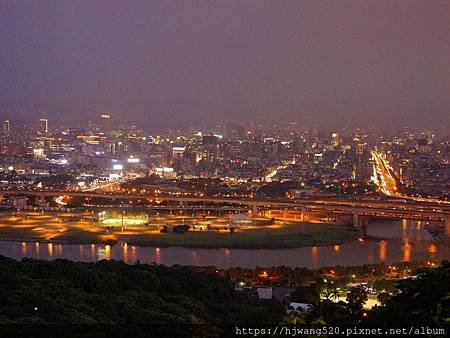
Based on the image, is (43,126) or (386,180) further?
(43,126)

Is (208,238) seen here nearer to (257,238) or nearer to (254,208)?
(257,238)

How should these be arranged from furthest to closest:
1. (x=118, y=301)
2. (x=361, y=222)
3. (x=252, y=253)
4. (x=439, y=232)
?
1. (x=361, y=222)
2. (x=439, y=232)
3. (x=252, y=253)
4. (x=118, y=301)

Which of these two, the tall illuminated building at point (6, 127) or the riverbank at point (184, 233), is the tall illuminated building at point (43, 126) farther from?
the riverbank at point (184, 233)

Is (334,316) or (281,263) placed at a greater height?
(334,316)

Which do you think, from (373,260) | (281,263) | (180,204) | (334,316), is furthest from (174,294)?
(180,204)

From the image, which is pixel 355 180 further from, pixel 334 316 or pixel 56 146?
pixel 334 316

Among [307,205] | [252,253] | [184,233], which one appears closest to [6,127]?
[307,205]

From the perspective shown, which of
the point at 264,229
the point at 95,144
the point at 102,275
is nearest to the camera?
the point at 102,275

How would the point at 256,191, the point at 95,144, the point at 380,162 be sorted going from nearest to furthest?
the point at 256,191
the point at 380,162
the point at 95,144
